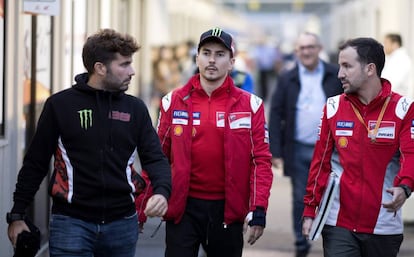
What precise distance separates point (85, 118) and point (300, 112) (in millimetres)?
4332

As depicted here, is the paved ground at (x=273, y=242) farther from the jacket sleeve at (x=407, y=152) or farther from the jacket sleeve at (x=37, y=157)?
the jacket sleeve at (x=37, y=157)

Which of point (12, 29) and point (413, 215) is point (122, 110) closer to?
point (12, 29)

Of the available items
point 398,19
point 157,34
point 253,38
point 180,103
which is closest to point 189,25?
point 157,34

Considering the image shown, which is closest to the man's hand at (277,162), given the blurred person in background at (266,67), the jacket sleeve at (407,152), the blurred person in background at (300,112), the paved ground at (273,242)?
the blurred person in background at (300,112)

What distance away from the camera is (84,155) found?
5.48 m

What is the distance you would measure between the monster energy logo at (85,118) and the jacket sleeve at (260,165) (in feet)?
3.82

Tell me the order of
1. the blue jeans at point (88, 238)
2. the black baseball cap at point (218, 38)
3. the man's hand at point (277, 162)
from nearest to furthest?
the blue jeans at point (88, 238) → the black baseball cap at point (218, 38) → the man's hand at point (277, 162)

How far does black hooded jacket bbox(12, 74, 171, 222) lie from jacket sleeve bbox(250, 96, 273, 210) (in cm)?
80

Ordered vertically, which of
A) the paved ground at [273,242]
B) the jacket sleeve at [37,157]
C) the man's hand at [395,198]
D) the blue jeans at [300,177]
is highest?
the jacket sleeve at [37,157]

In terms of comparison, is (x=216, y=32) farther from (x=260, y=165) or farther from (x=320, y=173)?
(x=320, y=173)

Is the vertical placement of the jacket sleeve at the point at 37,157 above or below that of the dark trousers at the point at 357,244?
above

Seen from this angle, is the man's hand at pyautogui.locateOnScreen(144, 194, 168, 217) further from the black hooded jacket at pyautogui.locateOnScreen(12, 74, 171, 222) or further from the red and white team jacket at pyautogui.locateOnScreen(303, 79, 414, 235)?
the red and white team jacket at pyautogui.locateOnScreen(303, 79, 414, 235)

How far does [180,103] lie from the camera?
20.7 feet

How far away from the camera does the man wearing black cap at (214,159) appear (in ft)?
20.4
